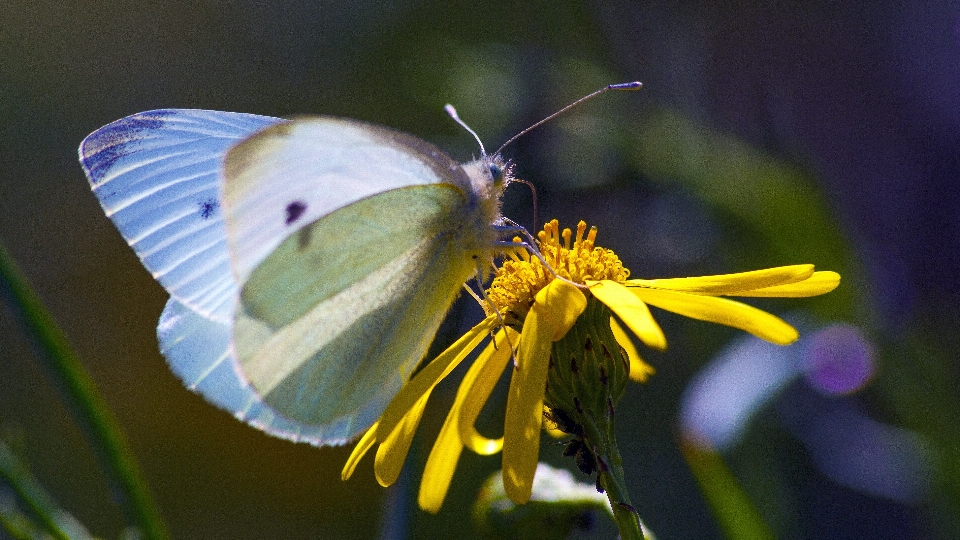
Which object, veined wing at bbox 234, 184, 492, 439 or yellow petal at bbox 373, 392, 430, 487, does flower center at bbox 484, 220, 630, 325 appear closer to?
veined wing at bbox 234, 184, 492, 439

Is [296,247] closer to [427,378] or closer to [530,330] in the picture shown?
[427,378]

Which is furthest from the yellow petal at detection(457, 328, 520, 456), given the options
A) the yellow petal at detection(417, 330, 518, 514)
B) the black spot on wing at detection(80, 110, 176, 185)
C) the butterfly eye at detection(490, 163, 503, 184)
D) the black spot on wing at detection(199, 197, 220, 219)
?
the black spot on wing at detection(80, 110, 176, 185)

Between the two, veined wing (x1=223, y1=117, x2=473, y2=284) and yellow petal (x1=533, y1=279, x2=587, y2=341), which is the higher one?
veined wing (x1=223, y1=117, x2=473, y2=284)

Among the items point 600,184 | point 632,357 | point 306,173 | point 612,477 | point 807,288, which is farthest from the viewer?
point 600,184

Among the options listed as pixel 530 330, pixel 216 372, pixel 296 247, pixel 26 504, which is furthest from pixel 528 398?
pixel 26 504

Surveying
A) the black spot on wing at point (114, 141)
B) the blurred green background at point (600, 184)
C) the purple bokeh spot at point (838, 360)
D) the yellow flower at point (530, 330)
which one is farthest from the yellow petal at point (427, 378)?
the purple bokeh spot at point (838, 360)

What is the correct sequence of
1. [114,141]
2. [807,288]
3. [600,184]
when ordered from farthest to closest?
[600,184], [114,141], [807,288]
